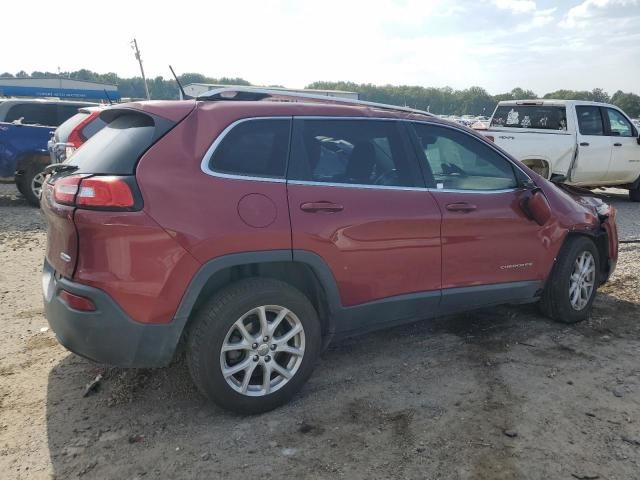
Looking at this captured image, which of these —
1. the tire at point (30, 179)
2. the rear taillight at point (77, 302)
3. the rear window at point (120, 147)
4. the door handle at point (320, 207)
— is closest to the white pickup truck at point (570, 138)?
the door handle at point (320, 207)

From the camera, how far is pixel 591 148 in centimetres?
1000

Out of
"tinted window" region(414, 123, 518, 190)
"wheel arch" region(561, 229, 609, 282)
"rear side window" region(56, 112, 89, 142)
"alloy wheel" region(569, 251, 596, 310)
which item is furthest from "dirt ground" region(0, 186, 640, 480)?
"rear side window" region(56, 112, 89, 142)

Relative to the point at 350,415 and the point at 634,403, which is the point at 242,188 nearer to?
the point at 350,415

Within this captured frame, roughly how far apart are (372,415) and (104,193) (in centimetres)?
192

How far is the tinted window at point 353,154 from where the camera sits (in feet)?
10.6

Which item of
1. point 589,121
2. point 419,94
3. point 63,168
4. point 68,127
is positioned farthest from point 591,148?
point 419,94

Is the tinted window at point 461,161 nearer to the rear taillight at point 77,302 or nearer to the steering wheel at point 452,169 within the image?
the steering wheel at point 452,169

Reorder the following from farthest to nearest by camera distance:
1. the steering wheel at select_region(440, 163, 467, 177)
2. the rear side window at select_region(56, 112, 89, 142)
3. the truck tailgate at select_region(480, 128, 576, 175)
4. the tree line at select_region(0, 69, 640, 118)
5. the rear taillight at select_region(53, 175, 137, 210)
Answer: the tree line at select_region(0, 69, 640, 118) → the truck tailgate at select_region(480, 128, 576, 175) → the rear side window at select_region(56, 112, 89, 142) → the steering wheel at select_region(440, 163, 467, 177) → the rear taillight at select_region(53, 175, 137, 210)

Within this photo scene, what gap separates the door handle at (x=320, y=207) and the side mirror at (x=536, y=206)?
1.71m

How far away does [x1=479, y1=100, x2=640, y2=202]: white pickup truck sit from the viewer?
31.5 feet

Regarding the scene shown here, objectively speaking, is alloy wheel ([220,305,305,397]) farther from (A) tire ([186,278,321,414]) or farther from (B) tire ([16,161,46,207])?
(B) tire ([16,161,46,207])

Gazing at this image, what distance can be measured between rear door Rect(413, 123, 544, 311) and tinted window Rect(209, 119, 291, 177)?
1085 mm

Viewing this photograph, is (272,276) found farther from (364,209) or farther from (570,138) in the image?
(570,138)

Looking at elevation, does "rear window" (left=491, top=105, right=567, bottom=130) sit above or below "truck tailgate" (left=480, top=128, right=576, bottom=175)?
above
